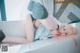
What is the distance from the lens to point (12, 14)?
2.21m

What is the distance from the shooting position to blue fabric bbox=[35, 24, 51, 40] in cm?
217

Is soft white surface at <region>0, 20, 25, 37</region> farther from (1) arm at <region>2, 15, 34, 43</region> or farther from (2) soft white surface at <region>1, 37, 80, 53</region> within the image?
(2) soft white surface at <region>1, 37, 80, 53</region>

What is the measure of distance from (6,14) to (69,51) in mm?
934

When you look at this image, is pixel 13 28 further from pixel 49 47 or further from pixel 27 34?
pixel 49 47

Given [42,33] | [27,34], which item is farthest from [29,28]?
[42,33]

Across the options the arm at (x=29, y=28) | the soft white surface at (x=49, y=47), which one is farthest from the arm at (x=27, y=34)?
the soft white surface at (x=49, y=47)

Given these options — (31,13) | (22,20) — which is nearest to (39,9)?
(31,13)

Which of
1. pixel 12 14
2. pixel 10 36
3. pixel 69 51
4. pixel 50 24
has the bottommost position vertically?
pixel 69 51

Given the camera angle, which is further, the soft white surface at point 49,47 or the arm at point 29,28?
the arm at point 29,28

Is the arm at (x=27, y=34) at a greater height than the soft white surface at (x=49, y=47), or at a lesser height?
greater

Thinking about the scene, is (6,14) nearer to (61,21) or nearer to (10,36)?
(10,36)

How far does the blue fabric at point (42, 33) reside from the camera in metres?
2.17

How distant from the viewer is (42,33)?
2193mm

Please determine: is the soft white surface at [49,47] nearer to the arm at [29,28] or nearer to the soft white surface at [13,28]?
the arm at [29,28]
